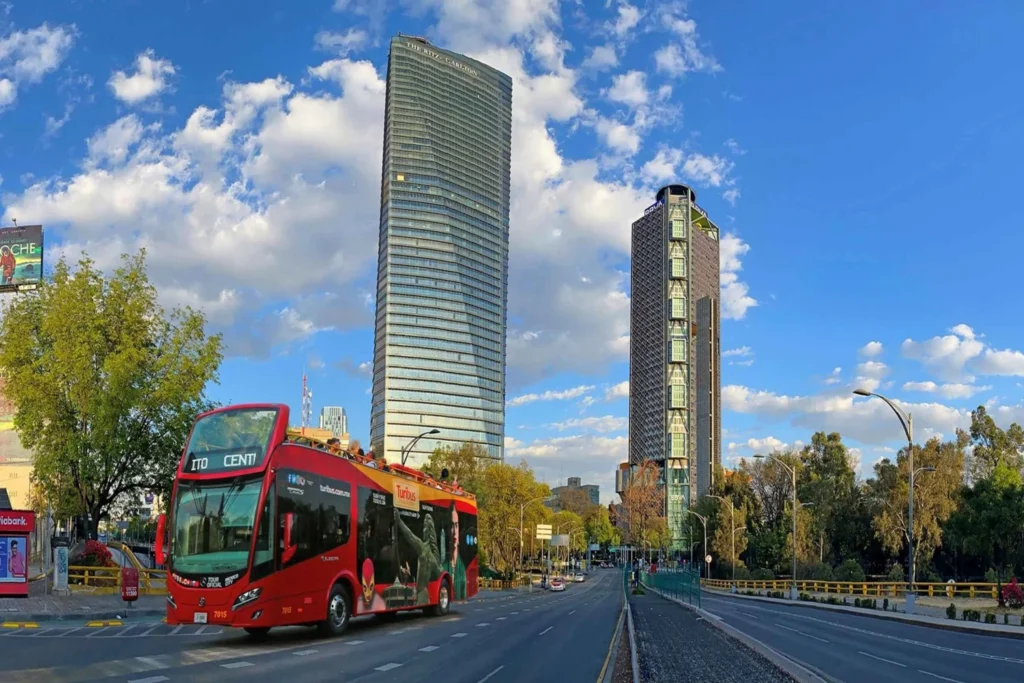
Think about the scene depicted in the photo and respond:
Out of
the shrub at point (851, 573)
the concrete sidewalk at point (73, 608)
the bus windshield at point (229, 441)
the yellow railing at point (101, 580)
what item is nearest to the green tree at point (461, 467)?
the shrub at point (851, 573)

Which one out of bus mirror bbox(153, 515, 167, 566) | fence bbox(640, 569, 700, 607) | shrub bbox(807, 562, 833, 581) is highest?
bus mirror bbox(153, 515, 167, 566)

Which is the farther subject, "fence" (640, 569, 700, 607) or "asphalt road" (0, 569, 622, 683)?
"fence" (640, 569, 700, 607)

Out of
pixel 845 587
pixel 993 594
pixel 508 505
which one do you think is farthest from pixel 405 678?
pixel 508 505

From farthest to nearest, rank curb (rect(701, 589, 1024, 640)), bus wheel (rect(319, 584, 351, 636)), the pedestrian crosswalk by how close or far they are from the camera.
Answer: curb (rect(701, 589, 1024, 640)), bus wheel (rect(319, 584, 351, 636)), the pedestrian crosswalk

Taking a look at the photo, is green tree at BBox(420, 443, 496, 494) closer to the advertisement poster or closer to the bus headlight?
the advertisement poster

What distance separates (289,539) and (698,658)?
31.2 feet

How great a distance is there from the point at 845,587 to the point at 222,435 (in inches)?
2537

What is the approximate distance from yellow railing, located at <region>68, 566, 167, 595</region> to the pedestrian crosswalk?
12.9 meters

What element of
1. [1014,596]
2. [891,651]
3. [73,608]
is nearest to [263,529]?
[73,608]

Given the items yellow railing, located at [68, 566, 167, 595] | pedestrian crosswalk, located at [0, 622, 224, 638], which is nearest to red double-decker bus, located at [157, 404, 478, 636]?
pedestrian crosswalk, located at [0, 622, 224, 638]

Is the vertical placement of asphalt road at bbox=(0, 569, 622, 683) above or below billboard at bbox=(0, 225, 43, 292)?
below

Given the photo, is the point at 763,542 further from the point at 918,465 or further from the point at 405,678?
the point at 405,678

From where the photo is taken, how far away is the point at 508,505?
295 ft

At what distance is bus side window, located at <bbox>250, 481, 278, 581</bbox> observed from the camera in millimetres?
18594
